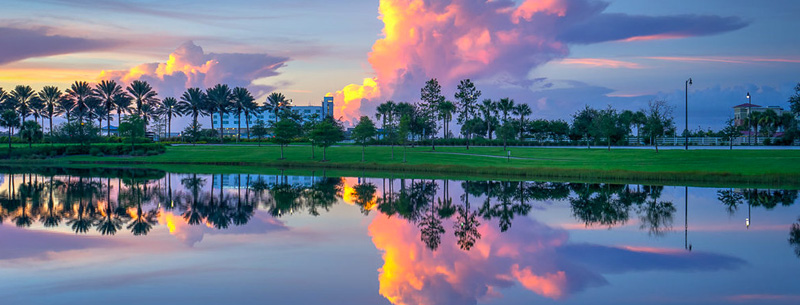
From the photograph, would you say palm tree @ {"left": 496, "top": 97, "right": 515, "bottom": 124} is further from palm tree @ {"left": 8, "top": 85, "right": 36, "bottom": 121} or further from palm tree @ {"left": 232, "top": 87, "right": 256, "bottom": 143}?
palm tree @ {"left": 8, "top": 85, "right": 36, "bottom": 121}

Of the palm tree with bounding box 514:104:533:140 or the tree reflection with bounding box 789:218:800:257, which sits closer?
the tree reflection with bounding box 789:218:800:257

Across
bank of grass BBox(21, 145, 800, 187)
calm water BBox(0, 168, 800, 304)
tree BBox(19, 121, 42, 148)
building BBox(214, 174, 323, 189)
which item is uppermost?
tree BBox(19, 121, 42, 148)

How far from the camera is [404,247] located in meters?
20.4

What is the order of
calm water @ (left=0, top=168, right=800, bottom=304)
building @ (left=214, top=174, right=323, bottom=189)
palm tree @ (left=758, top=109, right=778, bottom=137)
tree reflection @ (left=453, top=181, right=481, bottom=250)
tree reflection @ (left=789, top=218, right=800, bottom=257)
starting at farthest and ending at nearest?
1. palm tree @ (left=758, top=109, right=778, bottom=137)
2. building @ (left=214, top=174, right=323, bottom=189)
3. tree reflection @ (left=453, top=181, right=481, bottom=250)
4. tree reflection @ (left=789, top=218, right=800, bottom=257)
5. calm water @ (left=0, top=168, right=800, bottom=304)

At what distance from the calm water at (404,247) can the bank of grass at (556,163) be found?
6.45 meters

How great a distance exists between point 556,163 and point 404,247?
36.1 metres

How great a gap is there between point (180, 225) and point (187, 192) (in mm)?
14132

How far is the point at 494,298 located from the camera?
46.7 ft

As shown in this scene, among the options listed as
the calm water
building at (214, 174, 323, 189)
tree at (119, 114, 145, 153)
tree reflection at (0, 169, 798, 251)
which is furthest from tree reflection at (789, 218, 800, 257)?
tree at (119, 114, 145, 153)

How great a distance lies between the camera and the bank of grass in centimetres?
4244

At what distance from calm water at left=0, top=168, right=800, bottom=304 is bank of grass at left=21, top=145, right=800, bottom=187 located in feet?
21.2

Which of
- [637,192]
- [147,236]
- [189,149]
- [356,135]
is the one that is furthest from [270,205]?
[189,149]

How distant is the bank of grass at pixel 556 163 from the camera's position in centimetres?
4244

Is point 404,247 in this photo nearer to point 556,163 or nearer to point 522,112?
point 556,163
